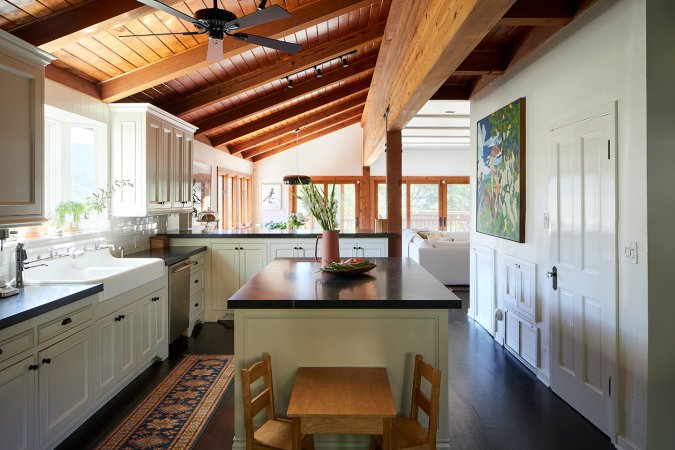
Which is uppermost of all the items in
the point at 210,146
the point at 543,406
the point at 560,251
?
the point at 210,146

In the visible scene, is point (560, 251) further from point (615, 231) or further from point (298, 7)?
point (298, 7)

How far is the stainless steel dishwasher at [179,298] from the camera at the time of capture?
14.0 ft

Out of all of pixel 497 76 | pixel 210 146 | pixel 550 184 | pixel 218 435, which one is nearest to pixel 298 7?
pixel 497 76

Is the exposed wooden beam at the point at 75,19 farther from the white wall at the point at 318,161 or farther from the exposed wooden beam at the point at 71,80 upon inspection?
the white wall at the point at 318,161

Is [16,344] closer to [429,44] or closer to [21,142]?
[21,142]

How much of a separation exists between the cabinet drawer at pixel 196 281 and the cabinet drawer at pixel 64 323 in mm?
2151

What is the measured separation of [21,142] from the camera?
2.61 meters

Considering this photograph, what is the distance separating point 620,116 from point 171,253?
395 centimetres

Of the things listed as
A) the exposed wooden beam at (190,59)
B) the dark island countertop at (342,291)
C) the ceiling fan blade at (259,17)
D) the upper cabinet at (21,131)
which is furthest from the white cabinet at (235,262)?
the ceiling fan blade at (259,17)

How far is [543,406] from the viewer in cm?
318

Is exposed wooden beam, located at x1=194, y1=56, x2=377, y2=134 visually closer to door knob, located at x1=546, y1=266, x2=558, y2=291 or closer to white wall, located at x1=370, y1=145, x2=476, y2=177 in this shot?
door knob, located at x1=546, y1=266, x2=558, y2=291

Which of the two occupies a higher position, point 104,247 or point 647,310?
point 104,247

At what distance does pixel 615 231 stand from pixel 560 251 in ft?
2.30

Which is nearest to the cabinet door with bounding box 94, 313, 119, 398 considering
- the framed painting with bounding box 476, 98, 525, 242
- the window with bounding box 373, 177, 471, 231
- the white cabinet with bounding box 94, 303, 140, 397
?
the white cabinet with bounding box 94, 303, 140, 397
